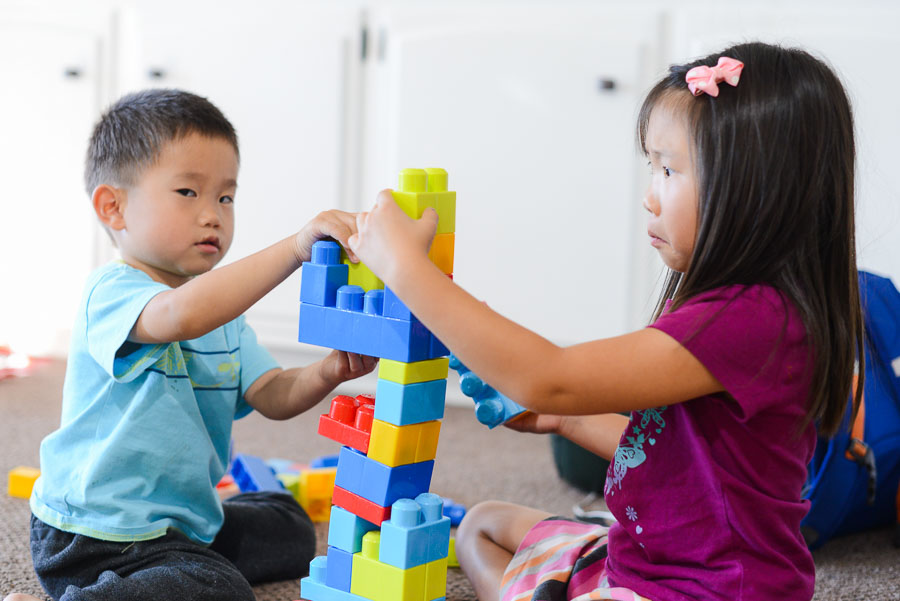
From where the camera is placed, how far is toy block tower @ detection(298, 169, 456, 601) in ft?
2.37

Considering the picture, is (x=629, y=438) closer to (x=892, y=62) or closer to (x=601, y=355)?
(x=601, y=355)

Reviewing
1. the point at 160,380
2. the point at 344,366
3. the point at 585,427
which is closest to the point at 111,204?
the point at 160,380

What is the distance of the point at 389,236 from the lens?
0.69 metres

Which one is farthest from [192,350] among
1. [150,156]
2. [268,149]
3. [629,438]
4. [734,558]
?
[268,149]

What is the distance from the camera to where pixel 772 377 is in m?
0.69

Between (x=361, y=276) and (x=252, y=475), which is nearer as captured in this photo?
(x=361, y=276)

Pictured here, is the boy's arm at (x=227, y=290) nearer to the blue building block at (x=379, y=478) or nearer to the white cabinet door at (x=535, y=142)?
the blue building block at (x=379, y=478)

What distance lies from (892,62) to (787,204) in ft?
3.25

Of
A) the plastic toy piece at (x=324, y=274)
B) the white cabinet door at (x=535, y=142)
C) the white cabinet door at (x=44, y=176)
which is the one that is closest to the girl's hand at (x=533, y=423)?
the plastic toy piece at (x=324, y=274)

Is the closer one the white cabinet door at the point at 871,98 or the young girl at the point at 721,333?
the young girl at the point at 721,333

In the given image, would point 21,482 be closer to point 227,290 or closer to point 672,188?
point 227,290

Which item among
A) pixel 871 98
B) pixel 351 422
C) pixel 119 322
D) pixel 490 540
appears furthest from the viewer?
pixel 871 98

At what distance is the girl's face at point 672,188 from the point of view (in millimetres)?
730

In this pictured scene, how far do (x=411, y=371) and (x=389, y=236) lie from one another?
10cm
